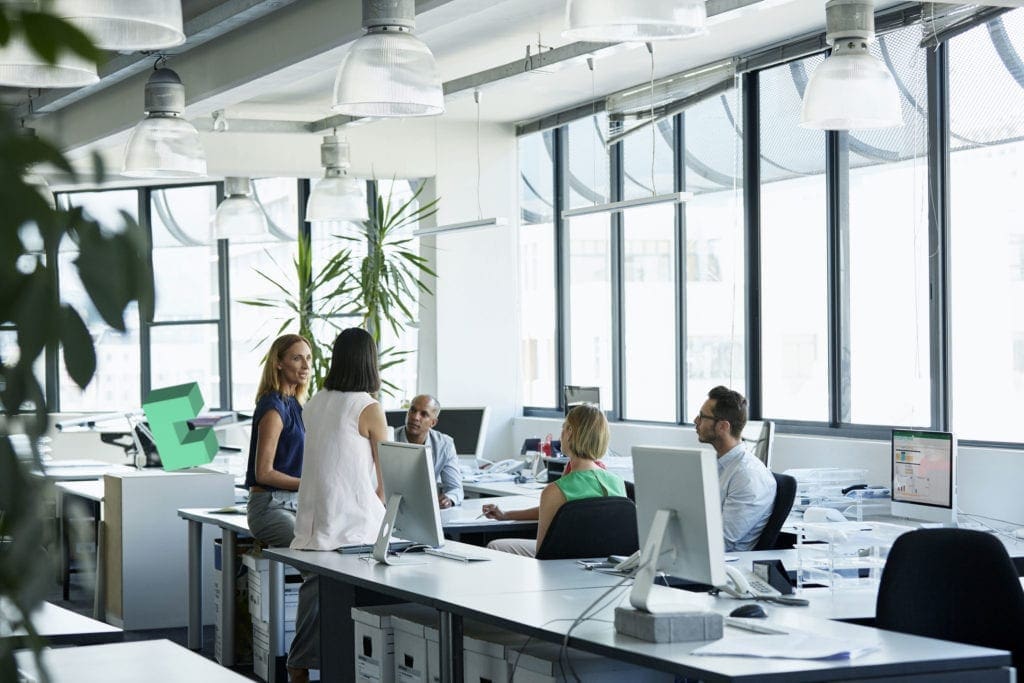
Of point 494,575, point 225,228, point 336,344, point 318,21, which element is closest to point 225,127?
point 225,228

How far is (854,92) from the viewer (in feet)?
16.1

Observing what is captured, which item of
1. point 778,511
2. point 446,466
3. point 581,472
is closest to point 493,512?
point 446,466

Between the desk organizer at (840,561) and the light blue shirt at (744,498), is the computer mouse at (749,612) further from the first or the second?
the light blue shirt at (744,498)

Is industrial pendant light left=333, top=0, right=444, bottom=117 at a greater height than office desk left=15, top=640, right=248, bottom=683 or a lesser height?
greater

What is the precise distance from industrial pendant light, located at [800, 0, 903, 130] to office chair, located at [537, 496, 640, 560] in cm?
168

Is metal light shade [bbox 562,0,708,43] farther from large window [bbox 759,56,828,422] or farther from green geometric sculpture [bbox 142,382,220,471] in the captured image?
green geometric sculpture [bbox 142,382,220,471]

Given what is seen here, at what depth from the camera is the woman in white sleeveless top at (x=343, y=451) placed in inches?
195

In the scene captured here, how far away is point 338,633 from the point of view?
5.01 m

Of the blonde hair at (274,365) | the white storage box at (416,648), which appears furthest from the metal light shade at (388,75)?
the blonde hair at (274,365)

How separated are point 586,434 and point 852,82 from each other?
168 centimetres

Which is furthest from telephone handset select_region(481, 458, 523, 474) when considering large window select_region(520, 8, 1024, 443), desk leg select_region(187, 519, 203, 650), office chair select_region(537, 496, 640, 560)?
office chair select_region(537, 496, 640, 560)

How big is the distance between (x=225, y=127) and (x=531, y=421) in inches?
139

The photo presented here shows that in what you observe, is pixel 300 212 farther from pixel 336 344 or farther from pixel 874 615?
pixel 874 615

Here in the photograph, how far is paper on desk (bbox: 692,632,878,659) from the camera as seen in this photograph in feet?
9.60
